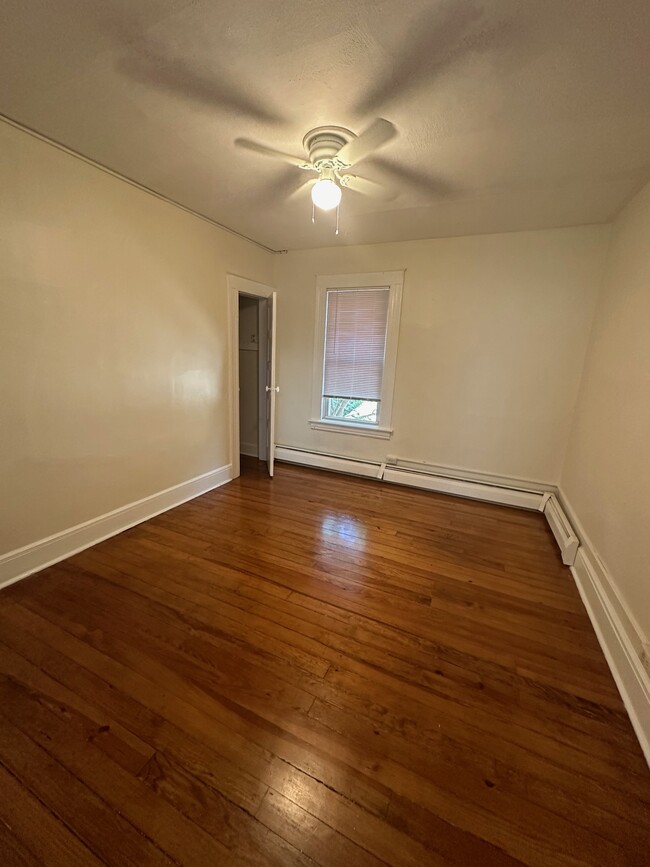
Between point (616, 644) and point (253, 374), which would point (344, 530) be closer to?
point (616, 644)

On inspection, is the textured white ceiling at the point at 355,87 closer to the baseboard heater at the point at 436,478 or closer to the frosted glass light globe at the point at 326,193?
the frosted glass light globe at the point at 326,193

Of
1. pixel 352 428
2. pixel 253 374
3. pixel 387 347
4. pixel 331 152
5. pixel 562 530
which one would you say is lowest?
pixel 562 530

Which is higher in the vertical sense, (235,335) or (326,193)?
(326,193)

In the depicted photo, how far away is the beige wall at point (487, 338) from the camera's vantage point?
2896mm

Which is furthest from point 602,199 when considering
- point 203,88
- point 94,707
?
point 94,707

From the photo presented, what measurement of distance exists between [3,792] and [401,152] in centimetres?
323

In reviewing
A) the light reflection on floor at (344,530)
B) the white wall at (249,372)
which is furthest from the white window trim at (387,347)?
the light reflection on floor at (344,530)

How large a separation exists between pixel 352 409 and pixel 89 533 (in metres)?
2.80

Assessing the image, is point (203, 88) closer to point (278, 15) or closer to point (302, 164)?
point (278, 15)

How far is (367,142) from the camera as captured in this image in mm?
1774

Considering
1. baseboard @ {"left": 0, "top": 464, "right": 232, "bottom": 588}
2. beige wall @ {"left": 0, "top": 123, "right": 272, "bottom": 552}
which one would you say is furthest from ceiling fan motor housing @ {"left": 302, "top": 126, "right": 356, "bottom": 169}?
A: baseboard @ {"left": 0, "top": 464, "right": 232, "bottom": 588}

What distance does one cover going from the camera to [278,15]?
1.13 metres

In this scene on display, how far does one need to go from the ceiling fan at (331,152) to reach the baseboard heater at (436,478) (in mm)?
2662

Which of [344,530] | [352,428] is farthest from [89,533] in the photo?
[352,428]
